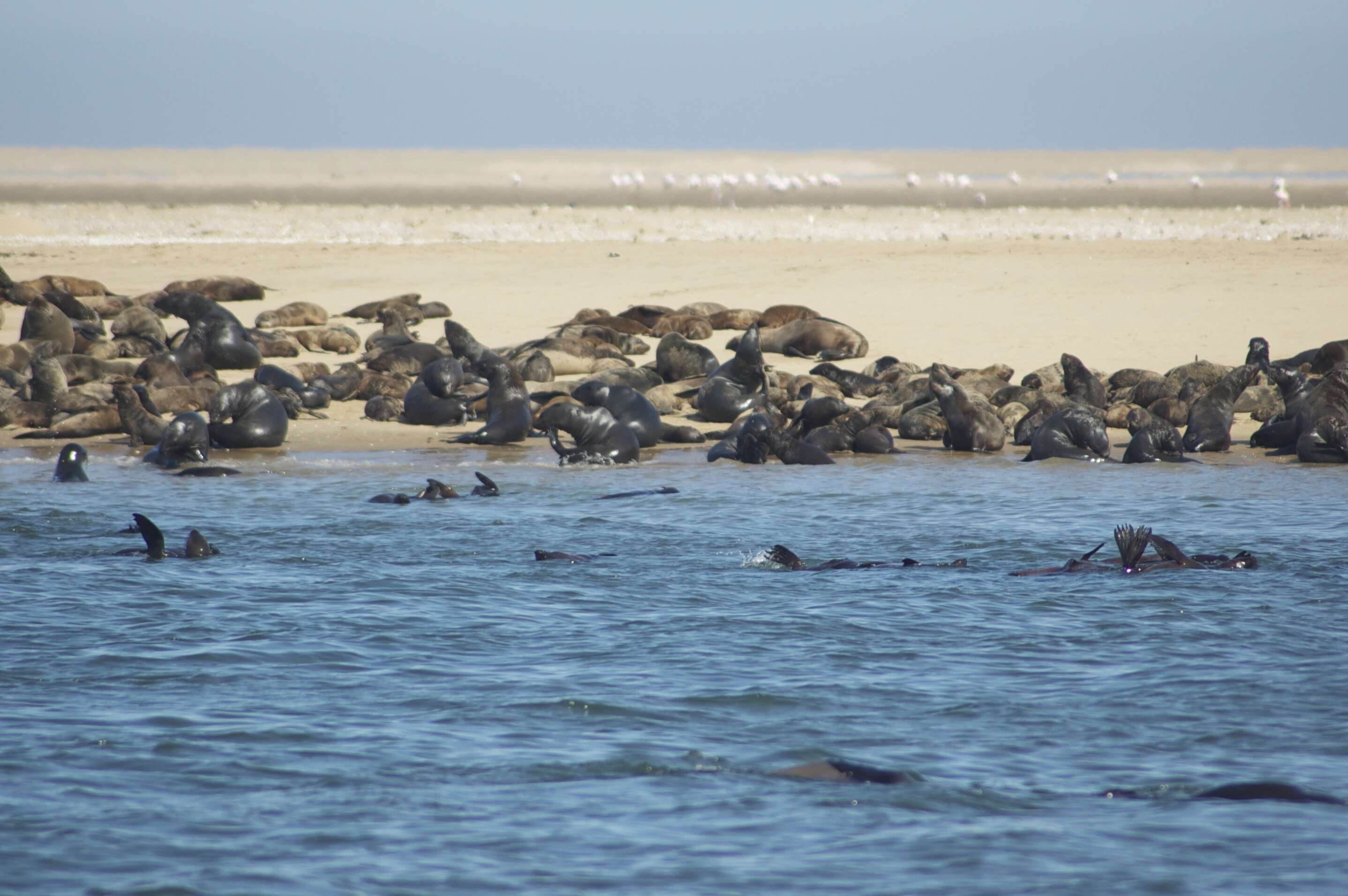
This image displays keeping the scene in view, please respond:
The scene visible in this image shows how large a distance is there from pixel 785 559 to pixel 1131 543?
1826 millimetres

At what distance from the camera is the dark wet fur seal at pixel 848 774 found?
468cm

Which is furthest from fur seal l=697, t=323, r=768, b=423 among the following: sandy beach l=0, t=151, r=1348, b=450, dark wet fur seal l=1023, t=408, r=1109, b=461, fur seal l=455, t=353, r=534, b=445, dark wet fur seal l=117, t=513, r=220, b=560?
dark wet fur seal l=117, t=513, r=220, b=560

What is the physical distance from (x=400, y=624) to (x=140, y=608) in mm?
1380

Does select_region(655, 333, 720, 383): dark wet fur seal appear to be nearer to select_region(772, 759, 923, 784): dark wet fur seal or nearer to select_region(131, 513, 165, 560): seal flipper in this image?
select_region(131, 513, 165, 560): seal flipper

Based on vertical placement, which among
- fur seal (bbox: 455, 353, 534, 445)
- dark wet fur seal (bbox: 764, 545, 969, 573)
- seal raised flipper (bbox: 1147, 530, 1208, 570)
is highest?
fur seal (bbox: 455, 353, 534, 445)

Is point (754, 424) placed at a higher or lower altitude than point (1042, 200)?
lower

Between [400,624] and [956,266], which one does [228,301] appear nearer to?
[956,266]

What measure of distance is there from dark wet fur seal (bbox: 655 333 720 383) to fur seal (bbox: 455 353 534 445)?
2.36 meters

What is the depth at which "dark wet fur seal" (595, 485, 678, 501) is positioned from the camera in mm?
10336

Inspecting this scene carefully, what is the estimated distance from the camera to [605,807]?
14.9ft

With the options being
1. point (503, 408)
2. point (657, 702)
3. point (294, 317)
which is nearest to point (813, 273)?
point (294, 317)

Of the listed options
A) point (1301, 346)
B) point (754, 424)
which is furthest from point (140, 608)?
point (1301, 346)

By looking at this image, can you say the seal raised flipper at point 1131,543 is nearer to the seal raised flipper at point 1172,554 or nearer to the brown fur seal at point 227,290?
the seal raised flipper at point 1172,554

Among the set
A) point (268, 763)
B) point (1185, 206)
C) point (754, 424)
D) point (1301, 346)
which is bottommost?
point (268, 763)
